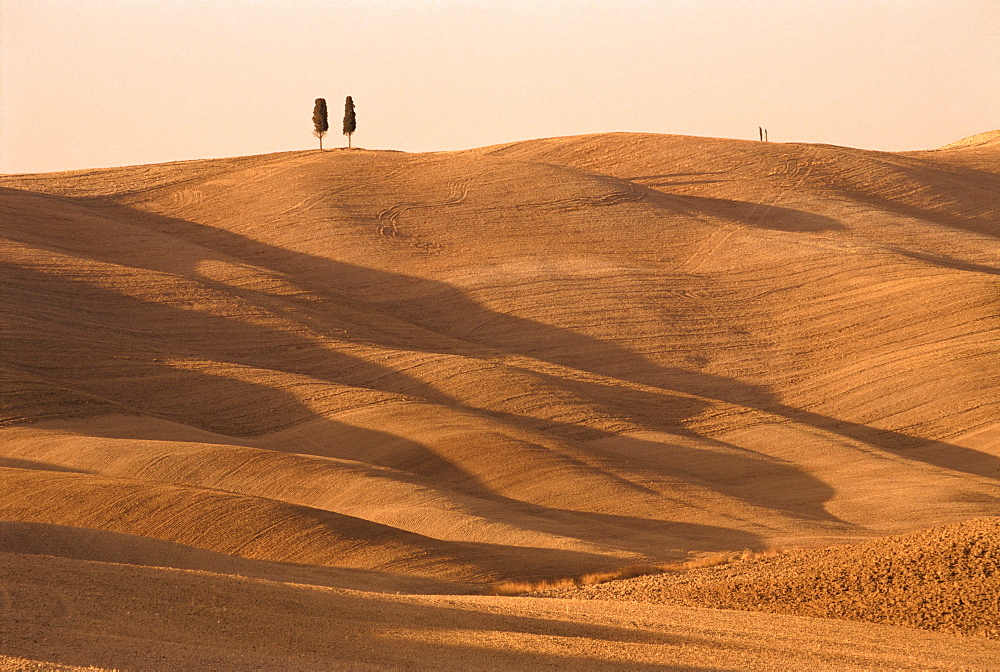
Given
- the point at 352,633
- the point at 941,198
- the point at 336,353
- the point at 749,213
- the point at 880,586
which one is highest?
the point at 941,198

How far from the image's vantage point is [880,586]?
16.9 meters

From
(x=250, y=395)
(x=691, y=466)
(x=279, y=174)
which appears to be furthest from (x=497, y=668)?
(x=279, y=174)

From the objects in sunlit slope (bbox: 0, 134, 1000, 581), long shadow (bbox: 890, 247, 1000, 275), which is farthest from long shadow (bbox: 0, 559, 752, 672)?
long shadow (bbox: 890, 247, 1000, 275)

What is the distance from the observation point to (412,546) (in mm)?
20953

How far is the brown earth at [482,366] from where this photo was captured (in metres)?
21.5

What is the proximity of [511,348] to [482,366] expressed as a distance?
4.90m

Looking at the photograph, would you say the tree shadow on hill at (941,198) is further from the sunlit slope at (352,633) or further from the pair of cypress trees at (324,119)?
the sunlit slope at (352,633)

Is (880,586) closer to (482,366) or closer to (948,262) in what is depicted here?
(482,366)

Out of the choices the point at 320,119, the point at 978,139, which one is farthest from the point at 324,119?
the point at 978,139

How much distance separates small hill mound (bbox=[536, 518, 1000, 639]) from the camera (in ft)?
52.4

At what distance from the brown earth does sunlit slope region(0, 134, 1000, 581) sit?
0.14m

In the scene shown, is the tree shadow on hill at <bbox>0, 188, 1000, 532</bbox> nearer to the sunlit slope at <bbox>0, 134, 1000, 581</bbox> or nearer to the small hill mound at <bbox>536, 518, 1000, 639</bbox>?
the sunlit slope at <bbox>0, 134, 1000, 581</bbox>

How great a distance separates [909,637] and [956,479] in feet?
58.3

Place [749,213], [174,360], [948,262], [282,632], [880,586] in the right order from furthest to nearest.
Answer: [749,213] < [948,262] < [174,360] < [880,586] < [282,632]
